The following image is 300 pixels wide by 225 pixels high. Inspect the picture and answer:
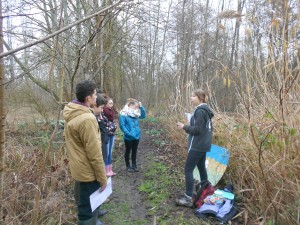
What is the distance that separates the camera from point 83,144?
2369 mm

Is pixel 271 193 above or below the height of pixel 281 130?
below

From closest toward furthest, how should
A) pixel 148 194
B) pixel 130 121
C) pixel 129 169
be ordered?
pixel 148 194
pixel 130 121
pixel 129 169

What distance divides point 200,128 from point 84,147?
163cm

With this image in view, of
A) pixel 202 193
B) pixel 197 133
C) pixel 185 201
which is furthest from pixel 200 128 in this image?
pixel 185 201

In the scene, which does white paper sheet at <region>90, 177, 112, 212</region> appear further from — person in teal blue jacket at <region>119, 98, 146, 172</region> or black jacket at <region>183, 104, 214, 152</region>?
person in teal blue jacket at <region>119, 98, 146, 172</region>

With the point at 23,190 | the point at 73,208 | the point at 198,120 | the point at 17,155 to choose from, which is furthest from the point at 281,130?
the point at 17,155

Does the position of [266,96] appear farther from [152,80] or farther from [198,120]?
[152,80]

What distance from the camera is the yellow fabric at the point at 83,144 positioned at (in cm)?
227

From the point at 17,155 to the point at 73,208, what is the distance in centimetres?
132

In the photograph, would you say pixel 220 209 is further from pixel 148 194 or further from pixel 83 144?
pixel 83 144

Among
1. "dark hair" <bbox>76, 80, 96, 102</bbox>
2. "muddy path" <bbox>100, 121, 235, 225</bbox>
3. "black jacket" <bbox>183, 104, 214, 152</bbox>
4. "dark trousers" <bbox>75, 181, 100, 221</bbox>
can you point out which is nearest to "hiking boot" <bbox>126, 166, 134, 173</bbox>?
"muddy path" <bbox>100, 121, 235, 225</bbox>

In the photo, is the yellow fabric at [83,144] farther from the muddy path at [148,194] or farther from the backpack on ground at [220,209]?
the backpack on ground at [220,209]

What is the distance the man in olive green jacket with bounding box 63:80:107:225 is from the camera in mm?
2275

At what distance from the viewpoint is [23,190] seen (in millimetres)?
2986
